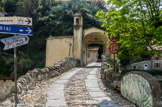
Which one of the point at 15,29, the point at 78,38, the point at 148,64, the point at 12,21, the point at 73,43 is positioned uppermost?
the point at 78,38

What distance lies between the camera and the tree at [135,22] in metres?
8.25

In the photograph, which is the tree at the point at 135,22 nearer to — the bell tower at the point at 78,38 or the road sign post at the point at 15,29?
the road sign post at the point at 15,29

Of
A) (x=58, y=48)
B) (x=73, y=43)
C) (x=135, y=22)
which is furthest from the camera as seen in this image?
(x=58, y=48)

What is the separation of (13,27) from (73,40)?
17.3m

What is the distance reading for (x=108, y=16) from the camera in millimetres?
8914

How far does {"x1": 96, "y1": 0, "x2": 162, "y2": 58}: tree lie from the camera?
27.1 feet

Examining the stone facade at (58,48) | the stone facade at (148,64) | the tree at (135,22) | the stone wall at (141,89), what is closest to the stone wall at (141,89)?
the stone wall at (141,89)

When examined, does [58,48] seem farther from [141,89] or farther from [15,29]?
[141,89]

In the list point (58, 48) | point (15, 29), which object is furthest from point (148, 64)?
point (15, 29)

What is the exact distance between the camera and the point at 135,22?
8.80 meters

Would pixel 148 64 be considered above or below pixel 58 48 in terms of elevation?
below

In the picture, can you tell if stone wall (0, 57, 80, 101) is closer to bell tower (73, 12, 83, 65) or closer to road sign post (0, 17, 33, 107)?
road sign post (0, 17, 33, 107)

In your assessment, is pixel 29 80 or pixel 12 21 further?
pixel 29 80

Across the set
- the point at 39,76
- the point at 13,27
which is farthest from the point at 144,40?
the point at 13,27
